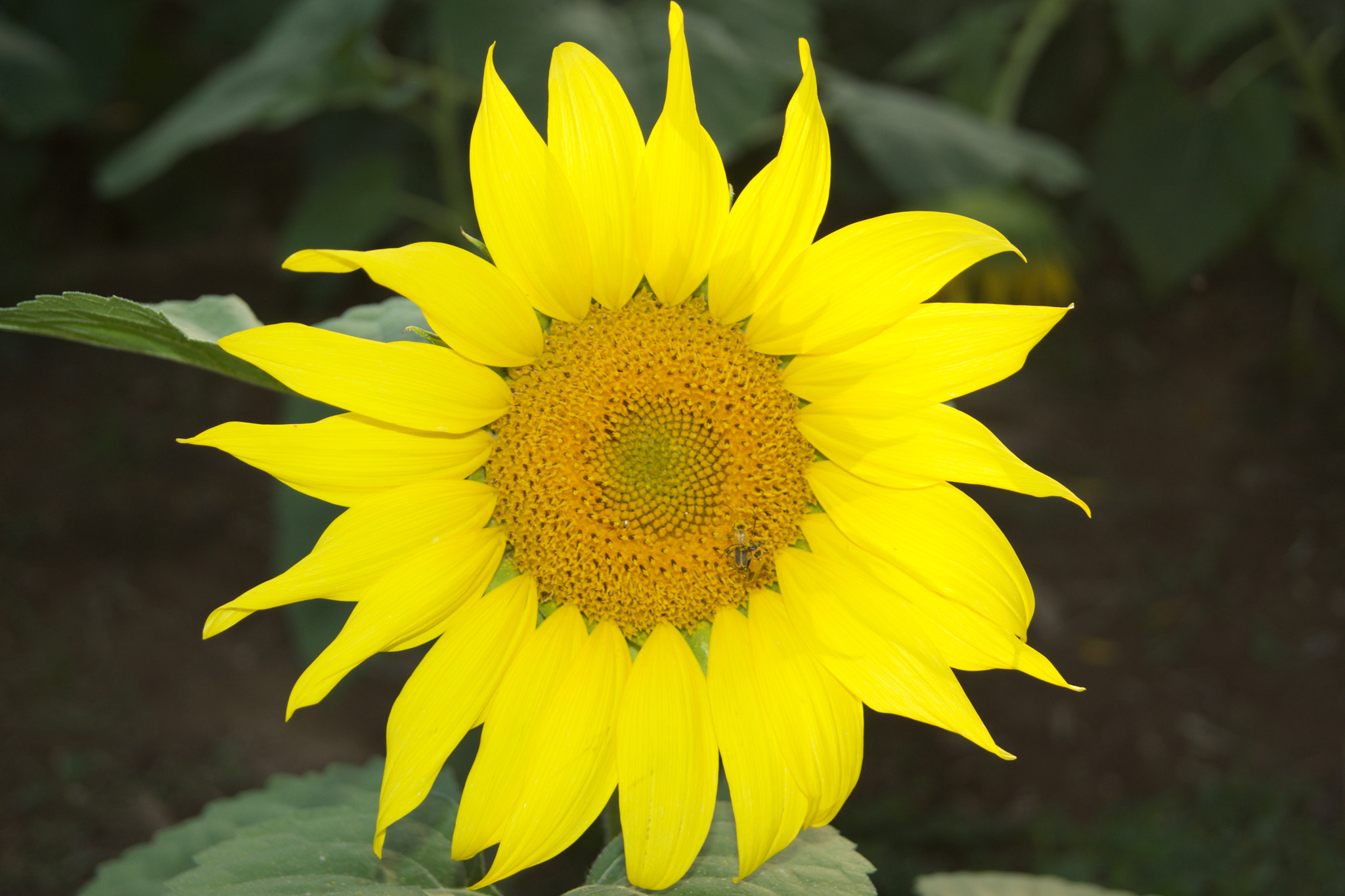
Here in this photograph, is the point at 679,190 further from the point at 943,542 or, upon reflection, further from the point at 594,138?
the point at 943,542

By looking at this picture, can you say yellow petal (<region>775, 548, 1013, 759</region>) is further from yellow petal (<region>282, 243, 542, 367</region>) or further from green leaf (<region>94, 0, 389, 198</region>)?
green leaf (<region>94, 0, 389, 198</region>)

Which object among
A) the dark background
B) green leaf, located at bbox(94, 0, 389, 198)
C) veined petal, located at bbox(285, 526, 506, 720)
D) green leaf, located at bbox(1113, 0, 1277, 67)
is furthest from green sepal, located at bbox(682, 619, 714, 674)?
green leaf, located at bbox(1113, 0, 1277, 67)

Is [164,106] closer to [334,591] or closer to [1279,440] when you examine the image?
[334,591]

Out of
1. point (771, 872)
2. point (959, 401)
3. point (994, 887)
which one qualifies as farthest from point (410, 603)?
point (959, 401)

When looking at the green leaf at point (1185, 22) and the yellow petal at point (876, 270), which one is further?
the green leaf at point (1185, 22)

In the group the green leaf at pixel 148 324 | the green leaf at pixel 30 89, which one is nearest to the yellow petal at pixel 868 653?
the green leaf at pixel 148 324

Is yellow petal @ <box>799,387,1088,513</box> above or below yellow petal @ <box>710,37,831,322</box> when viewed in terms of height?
below

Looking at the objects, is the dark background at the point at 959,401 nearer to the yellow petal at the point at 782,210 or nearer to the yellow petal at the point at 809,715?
the yellow petal at the point at 782,210
